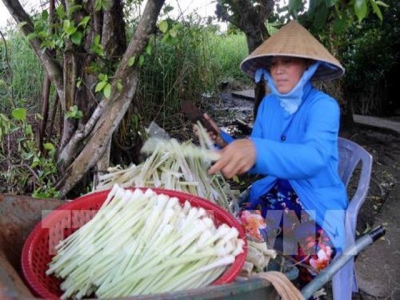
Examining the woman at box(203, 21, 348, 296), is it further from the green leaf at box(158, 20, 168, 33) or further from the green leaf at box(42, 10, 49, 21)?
the green leaf at box(42, 10, 49, 21)

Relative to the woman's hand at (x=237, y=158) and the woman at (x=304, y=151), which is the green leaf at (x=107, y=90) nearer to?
the woman at (x=304, y=151)

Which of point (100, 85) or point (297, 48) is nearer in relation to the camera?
point (297, 48)

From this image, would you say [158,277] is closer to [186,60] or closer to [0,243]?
[0,243]

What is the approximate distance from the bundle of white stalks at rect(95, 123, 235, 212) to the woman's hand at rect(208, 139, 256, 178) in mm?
354

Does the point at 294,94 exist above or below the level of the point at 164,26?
below

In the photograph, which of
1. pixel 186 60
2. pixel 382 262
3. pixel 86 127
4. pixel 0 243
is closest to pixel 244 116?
pixel 186 60

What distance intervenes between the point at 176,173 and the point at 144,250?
72 centimetres

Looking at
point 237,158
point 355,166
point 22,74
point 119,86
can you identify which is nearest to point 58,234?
point 237,158

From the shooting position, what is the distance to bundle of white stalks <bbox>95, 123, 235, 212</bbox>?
6.53 feet

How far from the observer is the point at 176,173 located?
2.01 metres

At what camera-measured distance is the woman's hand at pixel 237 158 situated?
5.04 ft

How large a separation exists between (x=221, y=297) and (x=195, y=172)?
101 centimetres

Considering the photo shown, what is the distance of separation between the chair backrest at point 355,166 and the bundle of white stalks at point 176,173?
1.91 feet

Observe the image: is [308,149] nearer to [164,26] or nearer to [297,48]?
[297,48]
